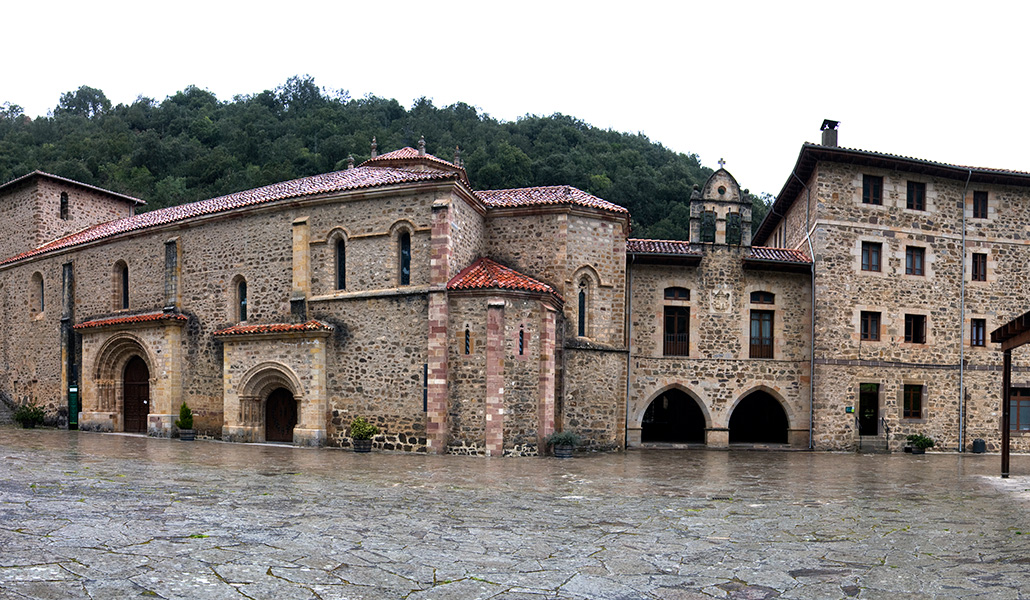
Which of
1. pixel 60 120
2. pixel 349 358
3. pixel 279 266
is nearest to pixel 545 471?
pixel 349 358

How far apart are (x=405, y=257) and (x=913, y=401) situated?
1831 centimetres

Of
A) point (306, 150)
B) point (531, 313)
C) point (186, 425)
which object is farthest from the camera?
point (306, 150)

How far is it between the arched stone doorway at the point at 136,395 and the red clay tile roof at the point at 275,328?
524 centimetres

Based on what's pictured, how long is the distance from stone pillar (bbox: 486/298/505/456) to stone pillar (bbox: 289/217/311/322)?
611cm

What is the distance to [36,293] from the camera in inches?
1218

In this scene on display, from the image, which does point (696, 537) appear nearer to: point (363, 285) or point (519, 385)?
point (519, 385)

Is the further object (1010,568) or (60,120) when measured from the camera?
(60,120)

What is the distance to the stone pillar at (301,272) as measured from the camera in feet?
72.1

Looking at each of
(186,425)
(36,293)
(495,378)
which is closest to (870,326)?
(495,378)

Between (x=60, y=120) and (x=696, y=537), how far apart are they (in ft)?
255

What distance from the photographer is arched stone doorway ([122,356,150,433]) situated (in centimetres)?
2589

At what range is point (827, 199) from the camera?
25.6m

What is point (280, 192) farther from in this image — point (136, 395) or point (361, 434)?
point (136, 395)

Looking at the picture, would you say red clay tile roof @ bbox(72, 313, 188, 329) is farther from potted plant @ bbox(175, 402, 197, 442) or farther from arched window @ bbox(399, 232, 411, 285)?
arched window @ bbox(399, 232, 411, 285)
